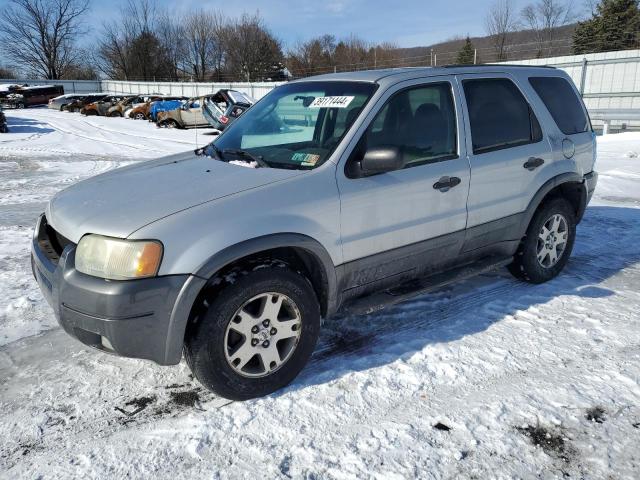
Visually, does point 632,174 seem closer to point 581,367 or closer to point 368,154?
point 581,367

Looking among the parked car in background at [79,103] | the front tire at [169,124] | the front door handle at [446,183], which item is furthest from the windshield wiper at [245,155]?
the parked car in background at [79,103]

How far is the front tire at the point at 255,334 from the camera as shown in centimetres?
274

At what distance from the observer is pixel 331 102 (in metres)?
3.56

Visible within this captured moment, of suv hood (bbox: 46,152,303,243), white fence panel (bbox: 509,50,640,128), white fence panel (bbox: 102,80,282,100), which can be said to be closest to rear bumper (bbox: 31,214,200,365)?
suv hood (bbox: 46,152,303,243)

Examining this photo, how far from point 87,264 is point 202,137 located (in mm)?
18066

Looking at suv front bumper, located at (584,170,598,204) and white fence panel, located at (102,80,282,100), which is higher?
white fence panel, located at (102,80,282,100)

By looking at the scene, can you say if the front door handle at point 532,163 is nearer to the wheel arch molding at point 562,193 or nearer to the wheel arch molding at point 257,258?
the wheel arch molding at point 562,193

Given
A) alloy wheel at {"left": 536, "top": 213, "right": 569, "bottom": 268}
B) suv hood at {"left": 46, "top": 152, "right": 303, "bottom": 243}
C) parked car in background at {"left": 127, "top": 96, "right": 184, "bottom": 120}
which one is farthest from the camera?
parked car in background at {"left": 127, "top": 96, "right": 184, "bottom": 120}

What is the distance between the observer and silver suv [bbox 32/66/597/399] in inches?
103

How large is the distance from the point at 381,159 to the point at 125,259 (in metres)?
1.56

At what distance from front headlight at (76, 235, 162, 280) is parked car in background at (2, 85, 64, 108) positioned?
146 feet

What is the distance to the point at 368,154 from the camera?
10.2 ft

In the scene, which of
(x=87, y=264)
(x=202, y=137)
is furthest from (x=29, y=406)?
(x=202, y=137)

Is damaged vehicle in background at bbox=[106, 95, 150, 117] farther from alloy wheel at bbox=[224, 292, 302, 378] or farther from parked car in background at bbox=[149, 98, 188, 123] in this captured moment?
alloy wheel at bbox=[224, 292, 302, 378]
